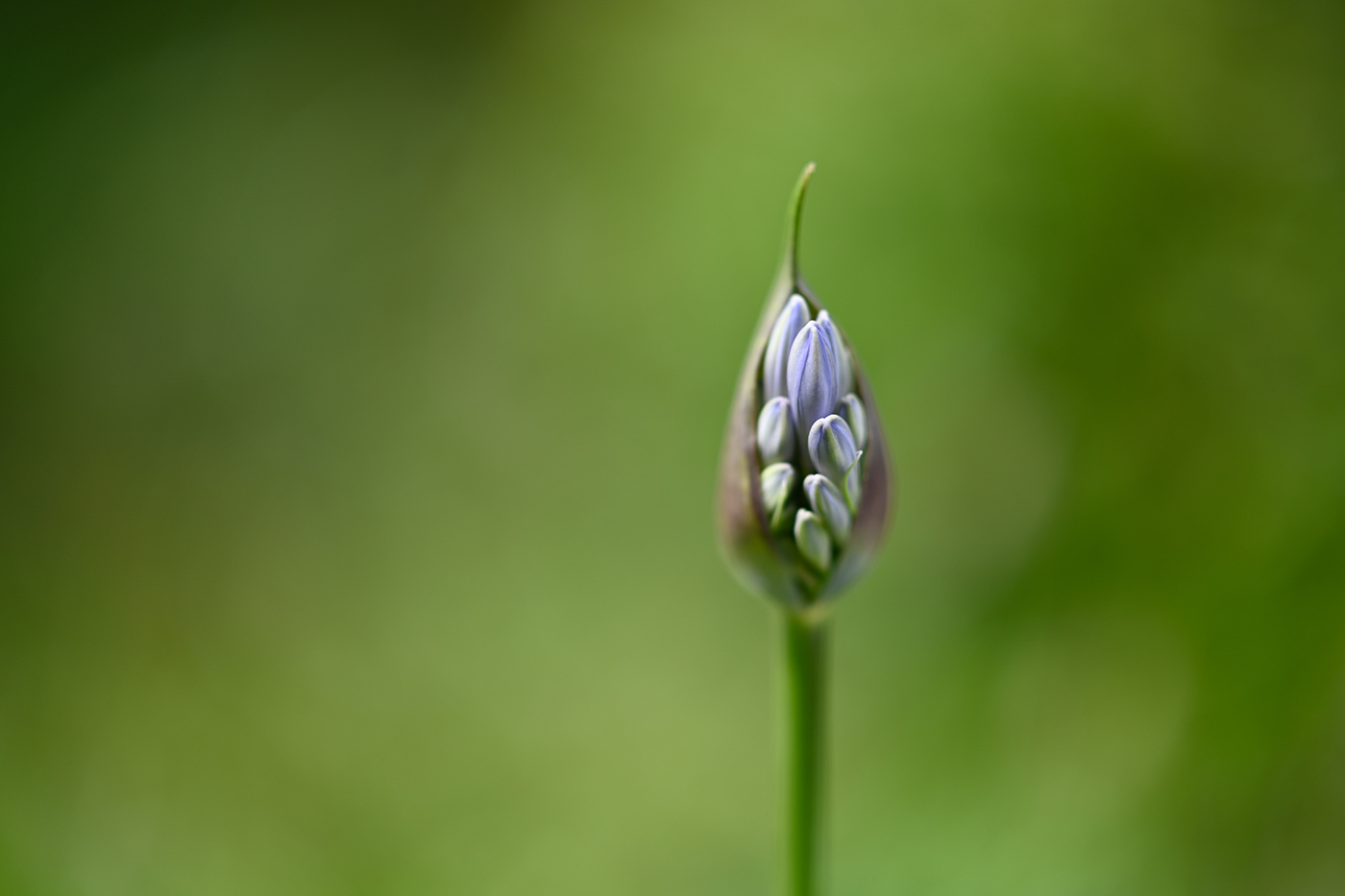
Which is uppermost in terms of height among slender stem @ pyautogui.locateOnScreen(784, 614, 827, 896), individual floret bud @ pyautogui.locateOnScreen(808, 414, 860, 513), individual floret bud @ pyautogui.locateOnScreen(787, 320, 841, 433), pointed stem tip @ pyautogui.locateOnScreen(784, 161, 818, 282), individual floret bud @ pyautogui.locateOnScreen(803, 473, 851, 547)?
pointed stem tip @ pyautogui.locateOnScreen(784, 161, 818, 282)

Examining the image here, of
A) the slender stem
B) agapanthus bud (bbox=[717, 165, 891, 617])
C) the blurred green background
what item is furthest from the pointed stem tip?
the blurred green background

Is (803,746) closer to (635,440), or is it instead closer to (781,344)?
(781,344)

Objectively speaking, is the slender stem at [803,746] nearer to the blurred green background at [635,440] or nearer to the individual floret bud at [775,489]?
the individual floret bud at [775,489]

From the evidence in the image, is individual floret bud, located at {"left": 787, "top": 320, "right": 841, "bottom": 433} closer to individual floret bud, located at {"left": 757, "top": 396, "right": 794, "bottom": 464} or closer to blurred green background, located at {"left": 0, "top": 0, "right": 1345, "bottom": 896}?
individual floret bud, located at {"left": 757, "top": 396, "right": 794, "bottom": 464}

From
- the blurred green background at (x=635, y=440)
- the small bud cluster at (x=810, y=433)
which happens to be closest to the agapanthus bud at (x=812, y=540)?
the small bud cluster at (x=810, y=433)

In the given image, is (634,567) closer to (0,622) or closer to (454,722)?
(454,722)
